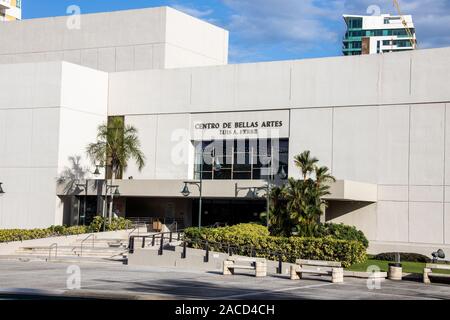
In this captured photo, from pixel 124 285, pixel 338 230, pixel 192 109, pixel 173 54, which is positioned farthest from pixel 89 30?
pixel 124 285

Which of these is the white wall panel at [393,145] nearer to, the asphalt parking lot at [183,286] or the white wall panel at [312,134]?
the white wall panel at [312,134]

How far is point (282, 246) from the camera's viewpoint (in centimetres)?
3681

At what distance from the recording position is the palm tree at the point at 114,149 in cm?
5328

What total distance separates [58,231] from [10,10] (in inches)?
3603

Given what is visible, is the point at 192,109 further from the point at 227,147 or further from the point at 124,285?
the point at 124,285

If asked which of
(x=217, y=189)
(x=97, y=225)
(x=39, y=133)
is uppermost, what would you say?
(x=39, y=133)

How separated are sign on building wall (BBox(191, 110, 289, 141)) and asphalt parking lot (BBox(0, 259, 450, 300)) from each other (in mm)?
22443

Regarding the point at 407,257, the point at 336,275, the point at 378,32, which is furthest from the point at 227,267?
the point at 378,32

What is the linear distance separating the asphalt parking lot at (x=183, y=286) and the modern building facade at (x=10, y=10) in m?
104

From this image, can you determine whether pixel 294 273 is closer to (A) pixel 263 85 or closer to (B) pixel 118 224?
(B) pixel 118 224

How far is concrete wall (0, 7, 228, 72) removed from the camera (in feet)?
213

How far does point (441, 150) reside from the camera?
155 ft

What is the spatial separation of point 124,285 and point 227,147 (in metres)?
31.4

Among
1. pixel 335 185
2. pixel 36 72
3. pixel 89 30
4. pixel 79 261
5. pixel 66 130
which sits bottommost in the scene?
pixel 79 261
